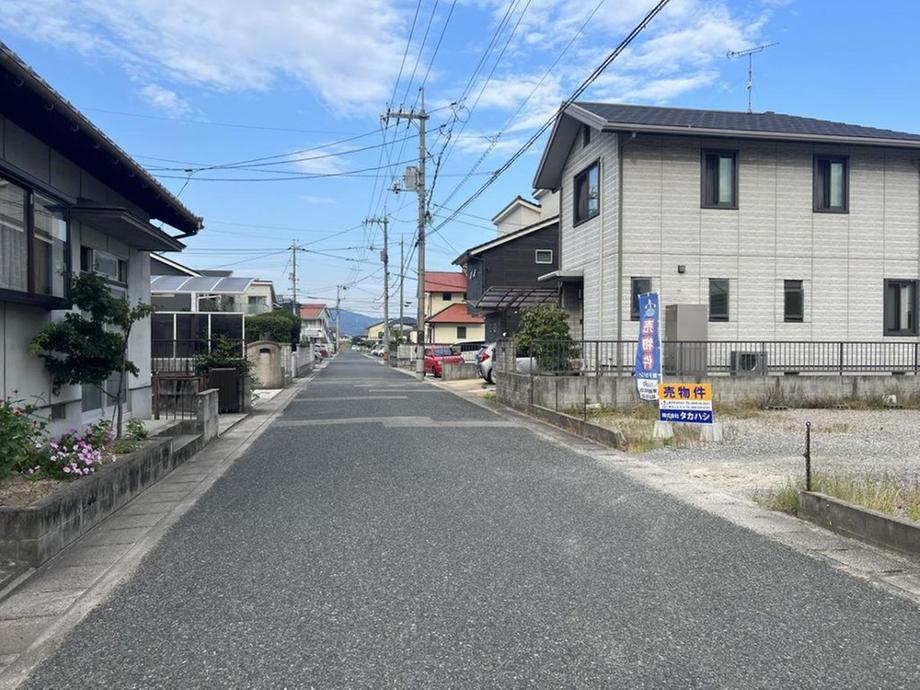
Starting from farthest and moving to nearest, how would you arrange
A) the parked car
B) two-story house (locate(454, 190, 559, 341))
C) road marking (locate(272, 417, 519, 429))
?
two-story house (locate(454, 190, 559, 341))
the parked car
road marking (locate(272, 417, 519, 429))

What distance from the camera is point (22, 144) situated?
7.47 metres

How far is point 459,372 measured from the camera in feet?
Answer: 107

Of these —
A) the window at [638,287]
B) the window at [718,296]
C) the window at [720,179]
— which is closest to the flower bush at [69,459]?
the window at [638,287]

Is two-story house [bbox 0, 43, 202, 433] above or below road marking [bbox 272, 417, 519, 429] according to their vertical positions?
above

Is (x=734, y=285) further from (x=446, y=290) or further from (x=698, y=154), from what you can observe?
(x=446, y=290)

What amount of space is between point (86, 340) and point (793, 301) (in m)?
16.5

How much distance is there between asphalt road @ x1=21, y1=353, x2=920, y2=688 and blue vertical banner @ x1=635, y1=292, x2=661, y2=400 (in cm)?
508

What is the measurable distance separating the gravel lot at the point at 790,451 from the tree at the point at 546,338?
4.01 metres

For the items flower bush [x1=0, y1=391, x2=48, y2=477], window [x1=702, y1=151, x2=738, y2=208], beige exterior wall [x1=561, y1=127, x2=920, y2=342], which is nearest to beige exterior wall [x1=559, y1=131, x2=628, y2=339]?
beige exterior wall [x1=561, y1=127, x2=920, y2=342]

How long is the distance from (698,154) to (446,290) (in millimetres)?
43225

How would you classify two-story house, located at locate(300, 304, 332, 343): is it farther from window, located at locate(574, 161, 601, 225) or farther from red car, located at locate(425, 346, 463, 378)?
window, located at locate(574, 161, 601, 225)

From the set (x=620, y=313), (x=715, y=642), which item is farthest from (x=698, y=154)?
(x=715, y=642)

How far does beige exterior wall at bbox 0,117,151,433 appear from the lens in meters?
7.18

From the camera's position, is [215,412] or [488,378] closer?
[215,412]
